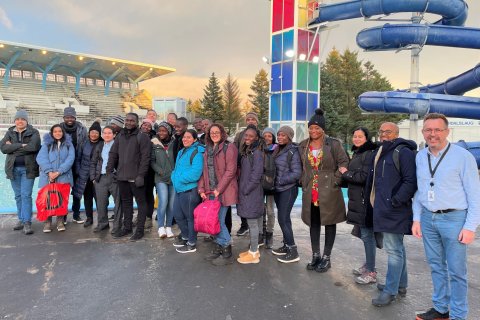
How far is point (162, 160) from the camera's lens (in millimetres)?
5000

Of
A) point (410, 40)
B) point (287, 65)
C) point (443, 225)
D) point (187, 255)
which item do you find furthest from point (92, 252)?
point (287, 65)

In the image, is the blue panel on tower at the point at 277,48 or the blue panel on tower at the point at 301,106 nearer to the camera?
Answer: the blue panel on tower at the point at 301,106

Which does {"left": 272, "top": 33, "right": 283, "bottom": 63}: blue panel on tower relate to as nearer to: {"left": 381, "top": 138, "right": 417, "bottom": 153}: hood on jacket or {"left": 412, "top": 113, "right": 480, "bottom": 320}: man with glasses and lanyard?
{"left": 381, "top": 138, "right": 417, "bottom": 153}: hood on jacket

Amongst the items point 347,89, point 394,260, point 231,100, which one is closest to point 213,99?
point 231,100

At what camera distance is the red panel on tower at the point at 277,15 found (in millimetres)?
17781

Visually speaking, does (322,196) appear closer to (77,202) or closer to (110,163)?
(110,163)

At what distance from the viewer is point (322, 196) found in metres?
3.66

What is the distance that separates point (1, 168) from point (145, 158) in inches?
426

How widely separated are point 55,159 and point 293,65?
13.8m

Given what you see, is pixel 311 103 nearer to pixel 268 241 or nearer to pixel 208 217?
pixel 268 241

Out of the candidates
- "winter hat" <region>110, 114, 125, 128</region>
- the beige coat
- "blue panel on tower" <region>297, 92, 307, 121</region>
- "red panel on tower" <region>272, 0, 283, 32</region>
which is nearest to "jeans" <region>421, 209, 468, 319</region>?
the beige coat

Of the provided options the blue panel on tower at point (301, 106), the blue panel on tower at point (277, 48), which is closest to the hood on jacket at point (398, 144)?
the blue panel on tower at point (301, 106)

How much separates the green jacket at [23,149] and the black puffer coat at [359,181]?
453cm

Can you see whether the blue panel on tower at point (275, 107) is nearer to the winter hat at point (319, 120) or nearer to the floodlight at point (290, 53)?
the floodlight at point (290, 53)
